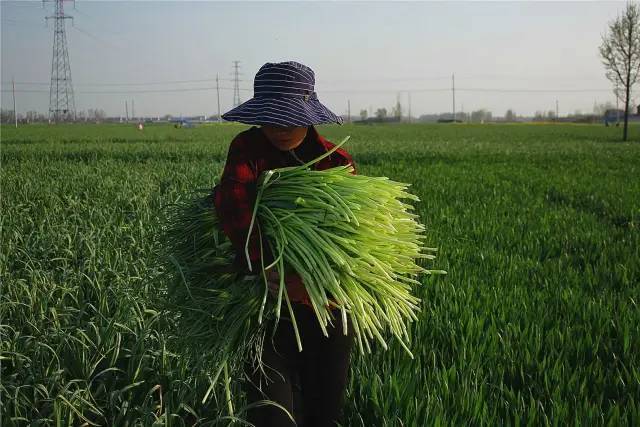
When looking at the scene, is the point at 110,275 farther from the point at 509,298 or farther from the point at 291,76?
the point at 509,298

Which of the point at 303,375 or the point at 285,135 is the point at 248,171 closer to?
the point at 285,135

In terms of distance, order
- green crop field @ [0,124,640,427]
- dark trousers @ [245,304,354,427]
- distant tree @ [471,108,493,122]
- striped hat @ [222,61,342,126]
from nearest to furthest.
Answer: striped hat @ [222,61,342,126] → dark trousers @ [245,304,354,427] → green crop field @ [0,124,640,427] → distant tree @ [471,108,493,122]

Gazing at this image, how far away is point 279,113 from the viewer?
68.8 inches

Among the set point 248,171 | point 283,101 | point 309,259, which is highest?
point 283,101

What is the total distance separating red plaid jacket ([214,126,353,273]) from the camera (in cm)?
169

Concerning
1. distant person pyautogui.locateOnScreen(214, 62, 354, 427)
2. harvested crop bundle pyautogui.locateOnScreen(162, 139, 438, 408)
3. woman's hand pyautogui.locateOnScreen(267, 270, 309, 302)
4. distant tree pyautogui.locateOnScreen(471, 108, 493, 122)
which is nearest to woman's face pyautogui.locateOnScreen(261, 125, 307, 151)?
distant person pyautogui.locateOnScreen(214, 62, 354, 427)

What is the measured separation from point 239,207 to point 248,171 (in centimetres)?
16

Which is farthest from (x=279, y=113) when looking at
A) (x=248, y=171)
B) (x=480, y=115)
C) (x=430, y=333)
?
(x=480, y=115)

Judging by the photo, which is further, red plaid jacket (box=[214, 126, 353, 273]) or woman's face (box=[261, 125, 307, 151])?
woman's face (box=[261, 125, 307, 151])

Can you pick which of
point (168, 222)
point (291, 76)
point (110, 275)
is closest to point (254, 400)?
point (168, 222)

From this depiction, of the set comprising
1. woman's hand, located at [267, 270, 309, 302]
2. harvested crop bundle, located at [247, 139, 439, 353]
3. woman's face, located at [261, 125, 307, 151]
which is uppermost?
woman's face, located at [261, 125, 307, 151]

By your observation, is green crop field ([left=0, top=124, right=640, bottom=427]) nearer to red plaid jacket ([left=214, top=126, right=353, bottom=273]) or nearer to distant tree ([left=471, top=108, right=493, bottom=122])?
red plaid jacket ([left=214, top=126, right=353, bottom=273])

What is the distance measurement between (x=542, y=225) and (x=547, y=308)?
9.88 ft

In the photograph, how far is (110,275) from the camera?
3.61 m
